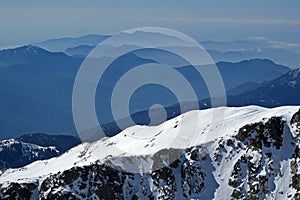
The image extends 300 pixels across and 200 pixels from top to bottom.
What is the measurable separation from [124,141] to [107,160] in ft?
110

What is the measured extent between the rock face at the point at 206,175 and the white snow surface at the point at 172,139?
179cm

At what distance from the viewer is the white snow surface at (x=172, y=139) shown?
132 meters

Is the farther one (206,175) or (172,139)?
(172,139)

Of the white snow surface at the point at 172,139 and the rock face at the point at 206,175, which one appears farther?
the white snow surface at the point at 172,139

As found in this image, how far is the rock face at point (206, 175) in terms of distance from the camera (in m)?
120

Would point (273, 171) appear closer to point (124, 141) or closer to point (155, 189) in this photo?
point (155, 189)

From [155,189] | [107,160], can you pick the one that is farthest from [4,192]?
[155,189]

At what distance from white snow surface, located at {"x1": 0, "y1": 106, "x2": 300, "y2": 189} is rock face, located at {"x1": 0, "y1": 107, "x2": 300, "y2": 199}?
5.88ft

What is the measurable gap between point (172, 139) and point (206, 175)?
19.7m

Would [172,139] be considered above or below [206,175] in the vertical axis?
above

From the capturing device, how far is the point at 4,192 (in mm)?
126000

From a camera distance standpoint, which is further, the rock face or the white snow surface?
the white snow surface

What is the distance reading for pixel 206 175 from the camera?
12656 cm

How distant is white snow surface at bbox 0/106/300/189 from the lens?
132 metres
